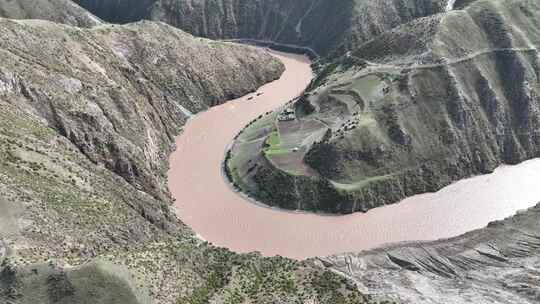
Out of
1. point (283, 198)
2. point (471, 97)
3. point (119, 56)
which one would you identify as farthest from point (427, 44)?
point (119, 56)

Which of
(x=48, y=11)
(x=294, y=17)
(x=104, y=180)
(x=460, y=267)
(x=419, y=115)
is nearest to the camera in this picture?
(x=460, y=267)

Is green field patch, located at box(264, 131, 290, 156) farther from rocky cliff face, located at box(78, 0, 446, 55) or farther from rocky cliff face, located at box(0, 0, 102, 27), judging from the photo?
rocky cliff face, located at box(0, 0, 102, 27)

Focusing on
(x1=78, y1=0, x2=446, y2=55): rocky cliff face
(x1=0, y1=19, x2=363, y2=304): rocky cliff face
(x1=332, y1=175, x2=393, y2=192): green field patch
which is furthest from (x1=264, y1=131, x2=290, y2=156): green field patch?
(x1=78, y1=0, x2=446, y2=55): rocky cliff face

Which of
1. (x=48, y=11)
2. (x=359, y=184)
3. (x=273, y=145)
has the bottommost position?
(x=359, y=184)

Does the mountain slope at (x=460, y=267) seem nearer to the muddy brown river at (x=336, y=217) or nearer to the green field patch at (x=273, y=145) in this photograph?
the muddy brown river at (x=336, y=217)

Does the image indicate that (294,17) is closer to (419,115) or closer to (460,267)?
(419,115)

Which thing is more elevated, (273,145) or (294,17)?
(294,17)

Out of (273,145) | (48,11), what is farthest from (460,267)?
(48,11)

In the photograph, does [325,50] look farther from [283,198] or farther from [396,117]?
[283,198]
